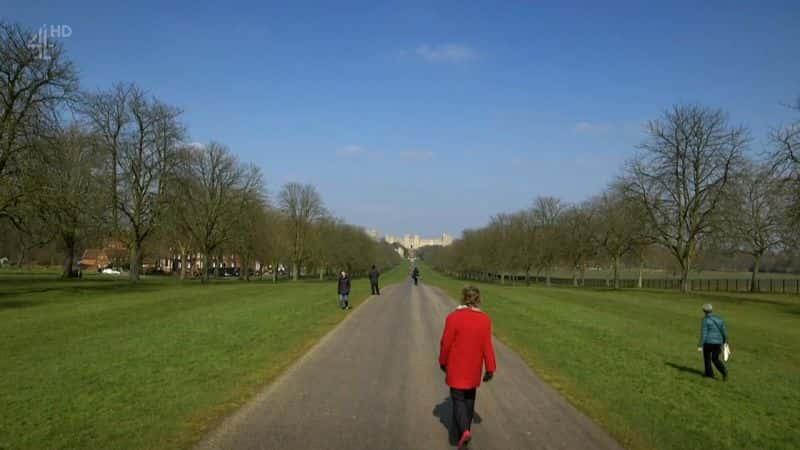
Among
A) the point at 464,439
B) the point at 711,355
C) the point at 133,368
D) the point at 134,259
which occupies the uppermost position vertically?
the point at 134,259

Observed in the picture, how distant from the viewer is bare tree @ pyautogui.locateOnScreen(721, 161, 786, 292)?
152 ft

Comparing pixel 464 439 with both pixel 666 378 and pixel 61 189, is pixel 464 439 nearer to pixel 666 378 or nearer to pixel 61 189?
pixel 666 378

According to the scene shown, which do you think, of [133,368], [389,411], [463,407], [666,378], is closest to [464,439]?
[463,407]

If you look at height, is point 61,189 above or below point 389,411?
above

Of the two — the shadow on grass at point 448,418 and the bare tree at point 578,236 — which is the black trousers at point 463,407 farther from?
the bare tree at point 578,236

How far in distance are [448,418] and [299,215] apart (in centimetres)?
7406

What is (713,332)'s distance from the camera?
492 inches

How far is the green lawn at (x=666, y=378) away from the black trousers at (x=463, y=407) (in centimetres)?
194

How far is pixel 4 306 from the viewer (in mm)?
24953

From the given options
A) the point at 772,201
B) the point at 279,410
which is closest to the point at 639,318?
the point at 279,410

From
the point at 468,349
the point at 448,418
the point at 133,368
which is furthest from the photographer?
the point at 133,368

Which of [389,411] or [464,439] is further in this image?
[389,411]

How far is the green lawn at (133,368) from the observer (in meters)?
7.23

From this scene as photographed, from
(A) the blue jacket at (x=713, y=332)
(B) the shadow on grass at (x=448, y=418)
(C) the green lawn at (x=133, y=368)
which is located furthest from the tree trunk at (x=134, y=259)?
(A) the blue jacket at (x=713, y=332)
